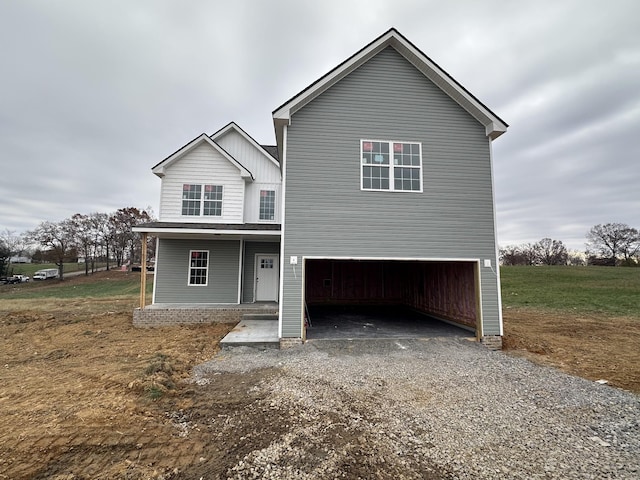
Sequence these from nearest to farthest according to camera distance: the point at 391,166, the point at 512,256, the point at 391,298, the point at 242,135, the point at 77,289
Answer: the point at 391,166 → the point at 242,135 → the point at 391,298 → the point at 77,289 → the point at 512,256

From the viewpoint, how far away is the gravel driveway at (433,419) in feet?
9.22

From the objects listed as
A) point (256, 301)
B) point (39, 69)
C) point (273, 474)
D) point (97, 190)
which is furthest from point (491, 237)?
point (97, 190)

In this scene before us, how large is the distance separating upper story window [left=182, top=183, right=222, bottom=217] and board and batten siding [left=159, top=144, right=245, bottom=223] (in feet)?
0.47

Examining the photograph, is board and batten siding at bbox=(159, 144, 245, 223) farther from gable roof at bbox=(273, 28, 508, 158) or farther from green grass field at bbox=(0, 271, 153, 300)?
green grass field at bbox=(0, 271, 153, 300)

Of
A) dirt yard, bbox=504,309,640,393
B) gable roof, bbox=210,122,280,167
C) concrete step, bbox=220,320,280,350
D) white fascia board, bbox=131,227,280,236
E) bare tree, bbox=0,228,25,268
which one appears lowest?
dirt yard, bbox=504,309,640,393

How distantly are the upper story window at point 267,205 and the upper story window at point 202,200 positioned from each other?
184 cm

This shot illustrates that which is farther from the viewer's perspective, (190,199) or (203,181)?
(203,181)

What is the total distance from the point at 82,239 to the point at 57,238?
10.4 ft

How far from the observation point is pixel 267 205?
1291 cm

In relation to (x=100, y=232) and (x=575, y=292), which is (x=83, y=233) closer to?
(x=100, y=232)

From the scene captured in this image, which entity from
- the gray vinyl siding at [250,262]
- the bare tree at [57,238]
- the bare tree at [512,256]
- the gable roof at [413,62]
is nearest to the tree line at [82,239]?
the bare tree at [57,238]

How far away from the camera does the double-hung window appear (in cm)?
1205

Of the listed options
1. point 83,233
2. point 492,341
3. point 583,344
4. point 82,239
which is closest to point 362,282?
point 492,341

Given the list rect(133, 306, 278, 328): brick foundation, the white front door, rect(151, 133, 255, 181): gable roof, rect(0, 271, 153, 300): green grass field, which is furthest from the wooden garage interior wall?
rect(0, 271, 153, 300): green grass field
